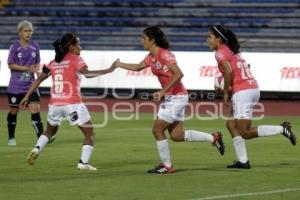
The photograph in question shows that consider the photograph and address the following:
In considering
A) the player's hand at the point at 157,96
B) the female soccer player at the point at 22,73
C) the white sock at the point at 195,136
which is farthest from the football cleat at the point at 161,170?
the female soccer player at the point at 22,73

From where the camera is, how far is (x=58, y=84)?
47.3 ft

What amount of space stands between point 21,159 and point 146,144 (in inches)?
141

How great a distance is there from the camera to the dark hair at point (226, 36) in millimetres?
14289

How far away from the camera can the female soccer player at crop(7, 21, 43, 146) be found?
18.6 metres

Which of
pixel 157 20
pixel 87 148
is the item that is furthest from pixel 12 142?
pixel 157 20

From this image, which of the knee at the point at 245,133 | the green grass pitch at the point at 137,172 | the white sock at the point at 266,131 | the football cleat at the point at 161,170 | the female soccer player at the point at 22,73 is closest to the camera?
the green grass pitch at the point at 137,172

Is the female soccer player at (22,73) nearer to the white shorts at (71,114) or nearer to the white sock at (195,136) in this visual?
the white shorts at (71,114)

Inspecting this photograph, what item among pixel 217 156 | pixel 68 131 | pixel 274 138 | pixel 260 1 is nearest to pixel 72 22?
pixel 260 1

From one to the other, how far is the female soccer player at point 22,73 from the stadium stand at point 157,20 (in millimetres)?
17257

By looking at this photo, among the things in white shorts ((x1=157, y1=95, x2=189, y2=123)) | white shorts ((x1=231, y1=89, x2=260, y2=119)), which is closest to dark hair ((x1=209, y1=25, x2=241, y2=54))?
white shorts ((x1=231, y1=89, x2=260, y2=119))

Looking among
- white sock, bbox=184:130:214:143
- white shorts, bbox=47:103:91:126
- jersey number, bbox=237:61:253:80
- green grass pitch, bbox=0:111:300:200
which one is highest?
jersey number, bbox=237:61:253:80

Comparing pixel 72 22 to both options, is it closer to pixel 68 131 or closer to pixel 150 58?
pixel 68 131

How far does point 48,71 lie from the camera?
1448cm

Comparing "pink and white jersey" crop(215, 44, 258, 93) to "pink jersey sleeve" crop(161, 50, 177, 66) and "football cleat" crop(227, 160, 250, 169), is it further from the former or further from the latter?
"football cleat" crop(227, 160, 250, 169)
